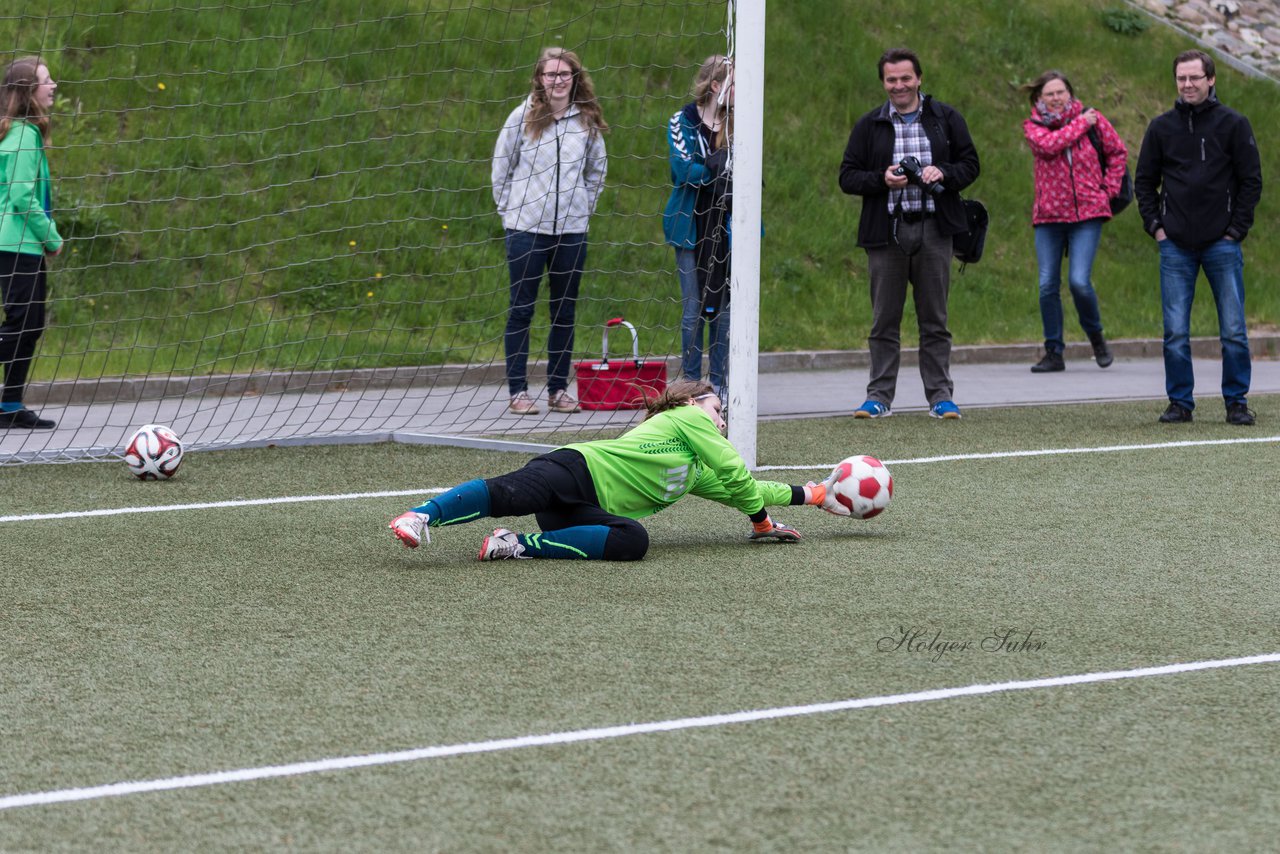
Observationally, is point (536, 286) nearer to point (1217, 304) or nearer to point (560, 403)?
point (560, 403)

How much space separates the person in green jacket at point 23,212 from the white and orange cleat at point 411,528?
4.42 meters

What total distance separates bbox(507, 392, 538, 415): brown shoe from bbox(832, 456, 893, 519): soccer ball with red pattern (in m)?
4.15

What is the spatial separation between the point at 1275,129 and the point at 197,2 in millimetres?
11707

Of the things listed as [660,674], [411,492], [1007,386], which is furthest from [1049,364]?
[660,674]

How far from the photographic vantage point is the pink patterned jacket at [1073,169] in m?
12.5

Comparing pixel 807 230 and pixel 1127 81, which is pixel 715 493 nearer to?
pixel 807 230

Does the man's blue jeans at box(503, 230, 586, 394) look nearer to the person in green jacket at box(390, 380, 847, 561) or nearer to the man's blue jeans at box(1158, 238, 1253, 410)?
the man's blue jeans at box(1158, 238, 1253, 410)

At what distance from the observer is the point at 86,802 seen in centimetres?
354

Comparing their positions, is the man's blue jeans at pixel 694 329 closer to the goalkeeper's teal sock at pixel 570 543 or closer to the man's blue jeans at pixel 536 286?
the man's blue jeans at pixel 536 286

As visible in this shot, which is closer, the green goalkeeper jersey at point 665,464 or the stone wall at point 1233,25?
the green goalkeeper jersey at point 665,464

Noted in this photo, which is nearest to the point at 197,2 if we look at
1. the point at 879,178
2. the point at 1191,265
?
the point at 879,178

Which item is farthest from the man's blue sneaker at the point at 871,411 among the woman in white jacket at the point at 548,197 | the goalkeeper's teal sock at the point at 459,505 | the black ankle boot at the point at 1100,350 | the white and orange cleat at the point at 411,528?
the white and orange cleat at the point at 411,528

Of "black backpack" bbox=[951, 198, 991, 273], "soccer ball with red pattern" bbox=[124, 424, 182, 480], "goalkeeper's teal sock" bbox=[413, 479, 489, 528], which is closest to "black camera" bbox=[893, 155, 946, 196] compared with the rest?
"black backpack" bbox=[951, 198, 991, 273]

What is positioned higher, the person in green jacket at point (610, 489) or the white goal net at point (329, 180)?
the white goal net at point (329, 180)
